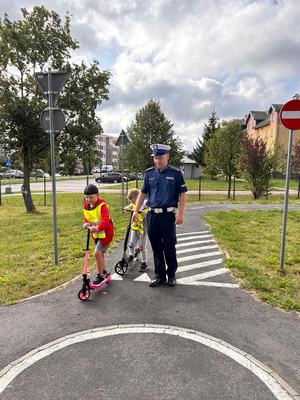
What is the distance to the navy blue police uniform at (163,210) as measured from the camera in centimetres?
436

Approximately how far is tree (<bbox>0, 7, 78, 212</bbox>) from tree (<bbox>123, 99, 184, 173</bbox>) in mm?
13592

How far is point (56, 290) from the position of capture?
14.7 feet

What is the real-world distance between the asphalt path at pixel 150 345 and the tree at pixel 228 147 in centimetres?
1921

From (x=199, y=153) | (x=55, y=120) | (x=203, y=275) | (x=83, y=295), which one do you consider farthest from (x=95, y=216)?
(x=199, y=153)

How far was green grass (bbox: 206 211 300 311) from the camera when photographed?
4.37 meters

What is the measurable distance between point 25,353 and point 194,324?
5.72ft

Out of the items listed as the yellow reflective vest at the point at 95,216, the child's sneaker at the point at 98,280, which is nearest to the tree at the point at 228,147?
the child's sneaker at the point at 98,280

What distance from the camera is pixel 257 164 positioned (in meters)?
19.6

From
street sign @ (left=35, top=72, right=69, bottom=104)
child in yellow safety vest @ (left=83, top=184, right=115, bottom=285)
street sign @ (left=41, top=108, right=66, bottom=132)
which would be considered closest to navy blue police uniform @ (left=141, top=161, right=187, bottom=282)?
child in yellow safety vest @ (left=83, top=184, right=115, bottom=285)

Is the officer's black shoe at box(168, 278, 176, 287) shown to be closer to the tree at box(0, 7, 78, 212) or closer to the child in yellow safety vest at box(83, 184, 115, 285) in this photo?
the child in yellow safety vest at box(83, 184, 115, 285)

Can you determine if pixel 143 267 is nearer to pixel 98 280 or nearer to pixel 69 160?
pixel 98 280

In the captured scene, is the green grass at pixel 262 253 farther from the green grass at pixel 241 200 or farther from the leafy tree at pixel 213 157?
the leafy tree at pixel 213 157

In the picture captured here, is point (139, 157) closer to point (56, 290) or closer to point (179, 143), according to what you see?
point (179, 143)

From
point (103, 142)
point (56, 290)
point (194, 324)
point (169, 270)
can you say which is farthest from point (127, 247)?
point (103, 142)
